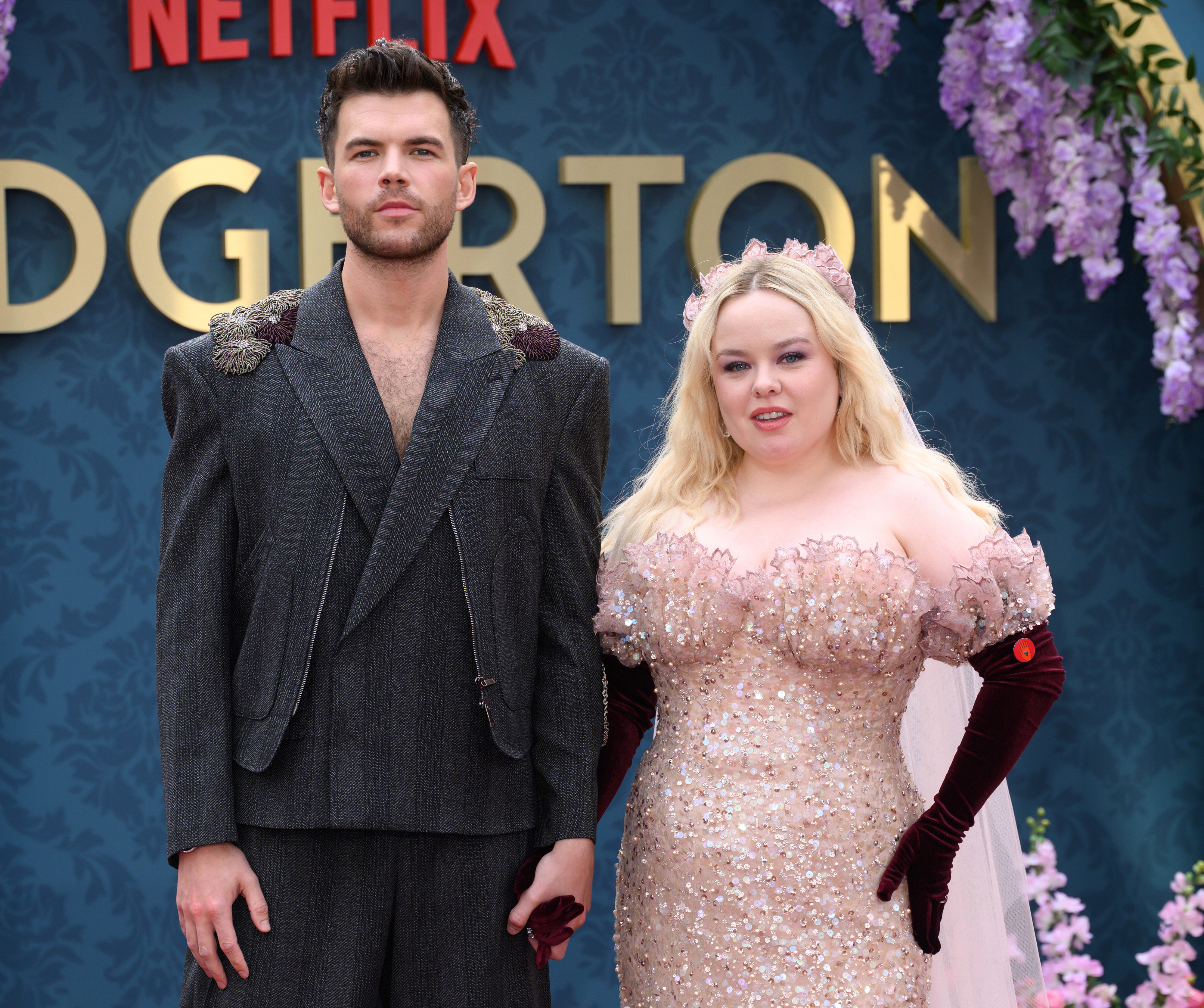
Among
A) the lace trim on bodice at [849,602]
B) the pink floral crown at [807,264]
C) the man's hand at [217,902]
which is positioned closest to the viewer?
the man's hand at [217,902]

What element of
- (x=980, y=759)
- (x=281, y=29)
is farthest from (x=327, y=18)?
(x=980, y=759)

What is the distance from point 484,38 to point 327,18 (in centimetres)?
40

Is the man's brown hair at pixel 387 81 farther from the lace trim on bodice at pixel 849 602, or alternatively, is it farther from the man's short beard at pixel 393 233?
the lace trim on bodice at pixel 849 602

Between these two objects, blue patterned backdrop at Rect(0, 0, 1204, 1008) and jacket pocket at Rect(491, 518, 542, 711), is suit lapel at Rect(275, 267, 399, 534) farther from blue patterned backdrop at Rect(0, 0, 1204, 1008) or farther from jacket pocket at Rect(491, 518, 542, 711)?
blue patterned backdrop at Rect(0, 0, 1204, 1008)

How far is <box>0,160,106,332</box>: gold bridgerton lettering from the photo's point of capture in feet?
10.2

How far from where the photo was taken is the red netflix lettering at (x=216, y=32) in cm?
314

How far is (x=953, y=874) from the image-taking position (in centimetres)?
216

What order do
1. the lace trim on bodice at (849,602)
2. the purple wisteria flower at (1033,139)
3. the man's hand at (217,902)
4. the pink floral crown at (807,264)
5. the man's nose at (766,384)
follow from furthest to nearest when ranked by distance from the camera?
the purple wisteria flower at (1033,139) → the pink floral crown at (807,264) → the man's nose at (766,384) → the lace trim on bodice at (849,602) → the man's hand at (217,902)

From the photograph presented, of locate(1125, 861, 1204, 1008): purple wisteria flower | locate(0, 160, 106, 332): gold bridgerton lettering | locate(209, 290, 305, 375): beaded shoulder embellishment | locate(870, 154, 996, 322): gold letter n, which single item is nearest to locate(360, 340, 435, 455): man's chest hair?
locate(209, 290, 305, 375): beaded shoulder embellishment

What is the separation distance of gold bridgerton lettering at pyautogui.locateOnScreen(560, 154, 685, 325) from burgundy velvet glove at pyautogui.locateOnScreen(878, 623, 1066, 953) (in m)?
1.70

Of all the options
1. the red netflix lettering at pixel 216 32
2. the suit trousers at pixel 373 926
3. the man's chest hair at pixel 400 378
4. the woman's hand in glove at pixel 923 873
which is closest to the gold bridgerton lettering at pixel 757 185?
the red netflix lettering at pixel 216 32

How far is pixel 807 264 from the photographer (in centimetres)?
204

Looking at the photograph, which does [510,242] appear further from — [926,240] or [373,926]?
[373,926]

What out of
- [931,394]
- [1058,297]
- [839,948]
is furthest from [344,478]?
[1058,297]
